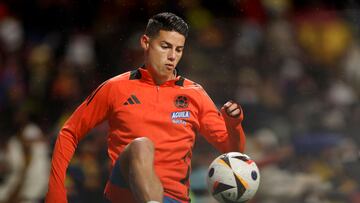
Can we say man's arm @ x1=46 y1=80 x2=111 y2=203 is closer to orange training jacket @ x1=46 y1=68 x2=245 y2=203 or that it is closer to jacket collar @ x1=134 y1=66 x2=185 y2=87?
orange training jacket @ x1=46 y1=68 x2=245 y2=203

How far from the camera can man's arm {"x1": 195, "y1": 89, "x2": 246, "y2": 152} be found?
14.5ft

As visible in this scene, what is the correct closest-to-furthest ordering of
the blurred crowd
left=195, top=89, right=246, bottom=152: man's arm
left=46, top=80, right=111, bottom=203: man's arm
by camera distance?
1. left=46, top=80, right=111, bottom=203: man's arm
2. left=195, top=89, right=246, bottom=152: man's arm
3. the blurred crowd

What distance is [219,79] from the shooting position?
6.88 meters

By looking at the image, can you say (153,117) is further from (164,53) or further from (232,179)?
(232,179)

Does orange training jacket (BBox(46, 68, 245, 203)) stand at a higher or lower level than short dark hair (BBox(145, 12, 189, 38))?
lower

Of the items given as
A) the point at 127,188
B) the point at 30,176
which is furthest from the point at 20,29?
the point at 127,188

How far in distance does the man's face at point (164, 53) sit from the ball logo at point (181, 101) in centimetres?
13

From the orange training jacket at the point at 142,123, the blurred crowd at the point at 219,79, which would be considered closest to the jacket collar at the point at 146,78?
the orange training jacket at the point at 142,123

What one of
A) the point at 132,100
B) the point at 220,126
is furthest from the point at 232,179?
the point at 132,100

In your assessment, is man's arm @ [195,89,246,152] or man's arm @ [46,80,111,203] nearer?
man's arm @ [46,80,111,203]

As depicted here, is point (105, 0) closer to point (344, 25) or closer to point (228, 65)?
point (228, 65)

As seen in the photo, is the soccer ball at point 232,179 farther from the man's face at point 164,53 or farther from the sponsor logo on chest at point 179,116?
the man's face at point 164,53

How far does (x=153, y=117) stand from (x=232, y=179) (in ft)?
1.73

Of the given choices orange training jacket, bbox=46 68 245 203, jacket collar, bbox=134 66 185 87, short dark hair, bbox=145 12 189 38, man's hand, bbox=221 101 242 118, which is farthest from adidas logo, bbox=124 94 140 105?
man's hand, bbox=221 101 242 118
